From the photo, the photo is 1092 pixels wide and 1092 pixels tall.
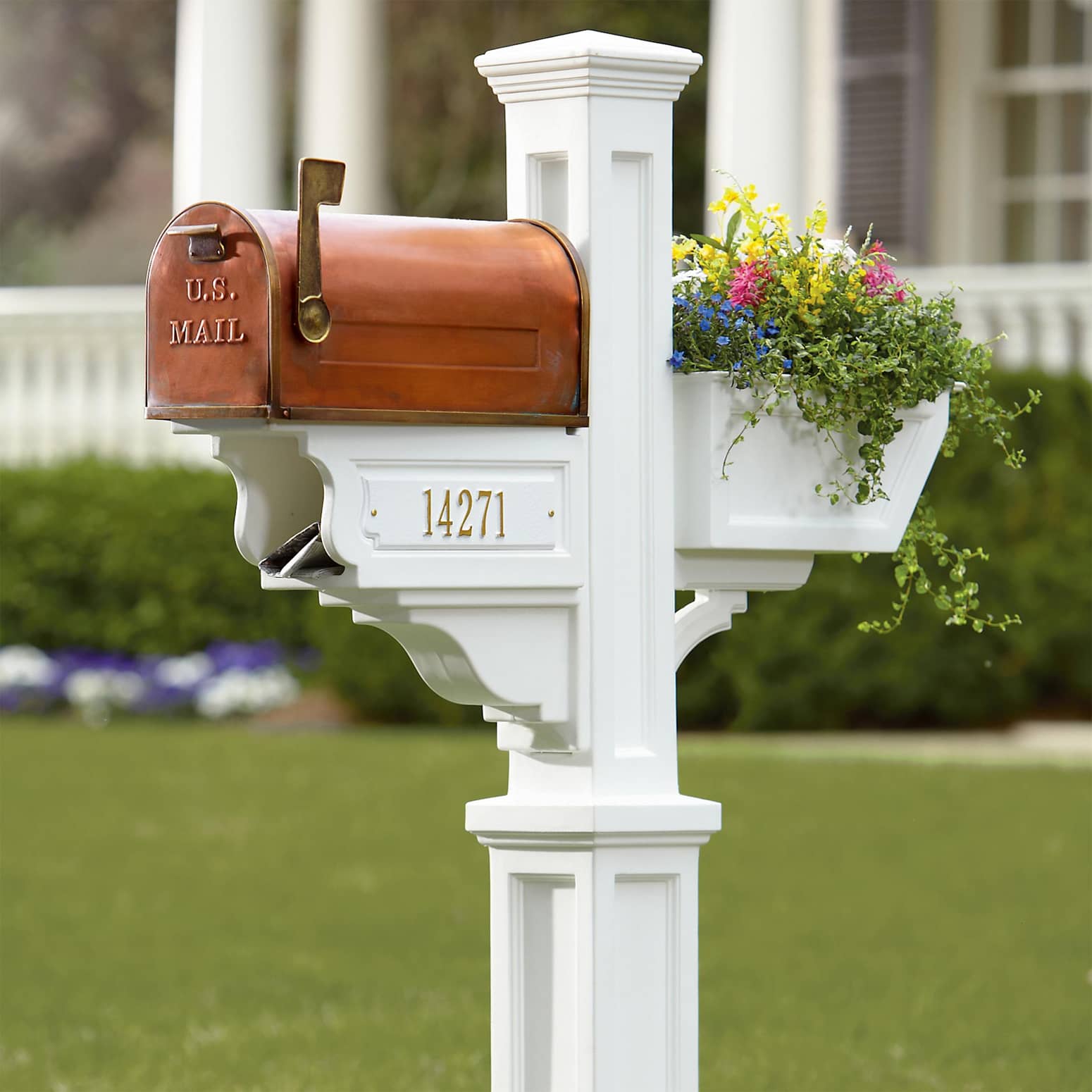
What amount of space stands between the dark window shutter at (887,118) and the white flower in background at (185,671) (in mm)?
4444

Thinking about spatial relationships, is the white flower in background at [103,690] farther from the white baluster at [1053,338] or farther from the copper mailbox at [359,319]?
the copper mailbox at [359,319]

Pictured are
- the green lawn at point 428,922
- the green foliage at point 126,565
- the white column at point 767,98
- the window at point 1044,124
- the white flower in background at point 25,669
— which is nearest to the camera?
the green lawn at point 428,922

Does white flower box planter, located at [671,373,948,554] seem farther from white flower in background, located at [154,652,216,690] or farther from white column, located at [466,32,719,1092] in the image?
white flower in background, located at [154,652,216,690]

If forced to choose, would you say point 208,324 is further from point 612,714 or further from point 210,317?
point 612,714

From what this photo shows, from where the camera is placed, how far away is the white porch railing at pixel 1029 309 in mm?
10266

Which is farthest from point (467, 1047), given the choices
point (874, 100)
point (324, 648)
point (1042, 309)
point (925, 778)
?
point (874, 100)

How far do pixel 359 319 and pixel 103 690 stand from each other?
29.0 ft

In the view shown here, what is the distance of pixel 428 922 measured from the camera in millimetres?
6312

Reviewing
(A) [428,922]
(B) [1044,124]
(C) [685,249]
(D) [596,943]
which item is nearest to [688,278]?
(C) [685,249]

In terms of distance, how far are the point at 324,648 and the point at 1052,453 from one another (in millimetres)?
3797

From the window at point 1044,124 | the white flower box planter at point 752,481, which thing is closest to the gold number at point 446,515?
the white flower box planter at point 752,481

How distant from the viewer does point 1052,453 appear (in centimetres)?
983

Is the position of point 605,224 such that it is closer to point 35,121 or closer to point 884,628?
point 884,628

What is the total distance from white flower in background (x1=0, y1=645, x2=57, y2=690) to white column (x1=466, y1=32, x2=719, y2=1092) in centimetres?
872
